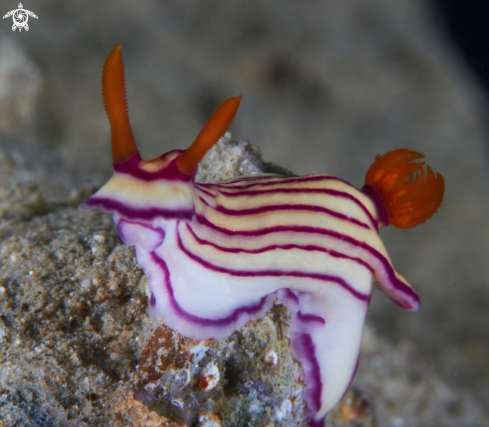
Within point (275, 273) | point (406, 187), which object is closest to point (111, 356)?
point (275, 273)

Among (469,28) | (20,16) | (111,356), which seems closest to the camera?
(111,356)

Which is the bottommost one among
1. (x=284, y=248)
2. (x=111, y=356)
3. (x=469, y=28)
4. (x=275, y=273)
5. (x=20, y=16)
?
(x=111, y=356)

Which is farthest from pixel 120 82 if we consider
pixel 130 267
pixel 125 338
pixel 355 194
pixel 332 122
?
pixel 332 122

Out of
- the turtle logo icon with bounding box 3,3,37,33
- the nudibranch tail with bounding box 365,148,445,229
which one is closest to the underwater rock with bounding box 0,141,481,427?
the nudibranch tail with bounding box 365,148,445,229

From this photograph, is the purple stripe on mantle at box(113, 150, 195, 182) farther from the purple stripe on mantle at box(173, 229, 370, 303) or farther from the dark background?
the dark background

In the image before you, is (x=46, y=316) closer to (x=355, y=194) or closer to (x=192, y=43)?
(x=355, y=194)

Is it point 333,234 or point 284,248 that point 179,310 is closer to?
point 284,248
